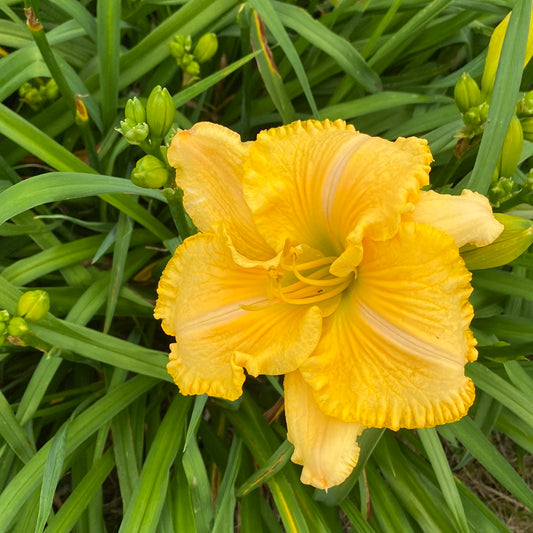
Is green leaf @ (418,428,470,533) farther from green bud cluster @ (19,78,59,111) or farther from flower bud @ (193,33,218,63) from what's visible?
green bud cluster @ (19,78,59,111)

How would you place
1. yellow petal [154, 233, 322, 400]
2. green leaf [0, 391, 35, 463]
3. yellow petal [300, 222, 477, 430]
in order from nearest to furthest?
yellow petal [300, 222, 477, 430] < yellow petal [154, 233, 322, 400] < green leaf [0, 391, 35, 463]

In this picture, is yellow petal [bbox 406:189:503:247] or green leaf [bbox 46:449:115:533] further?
green leaf [bbox 46:449:115:533]

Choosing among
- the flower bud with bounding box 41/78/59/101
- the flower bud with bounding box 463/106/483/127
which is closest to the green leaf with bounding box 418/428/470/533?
the flower bud with bounding box 463/106/483/127

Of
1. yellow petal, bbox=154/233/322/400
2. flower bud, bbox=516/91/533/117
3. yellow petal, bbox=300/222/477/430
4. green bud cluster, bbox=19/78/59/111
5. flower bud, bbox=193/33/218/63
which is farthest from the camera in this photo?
green bud cluster, bbox=19/78/59/111

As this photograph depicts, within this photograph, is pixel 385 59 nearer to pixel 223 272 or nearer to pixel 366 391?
pixel 223 272

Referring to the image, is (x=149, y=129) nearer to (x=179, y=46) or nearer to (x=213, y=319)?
(x=213, y=319)

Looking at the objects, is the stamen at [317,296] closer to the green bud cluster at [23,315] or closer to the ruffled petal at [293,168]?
the ruffled petal at [293,168]

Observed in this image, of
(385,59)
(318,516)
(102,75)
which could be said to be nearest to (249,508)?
(318,516)

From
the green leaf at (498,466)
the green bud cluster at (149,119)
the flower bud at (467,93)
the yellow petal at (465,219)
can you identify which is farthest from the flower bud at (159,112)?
the green leaf at (498,466)
